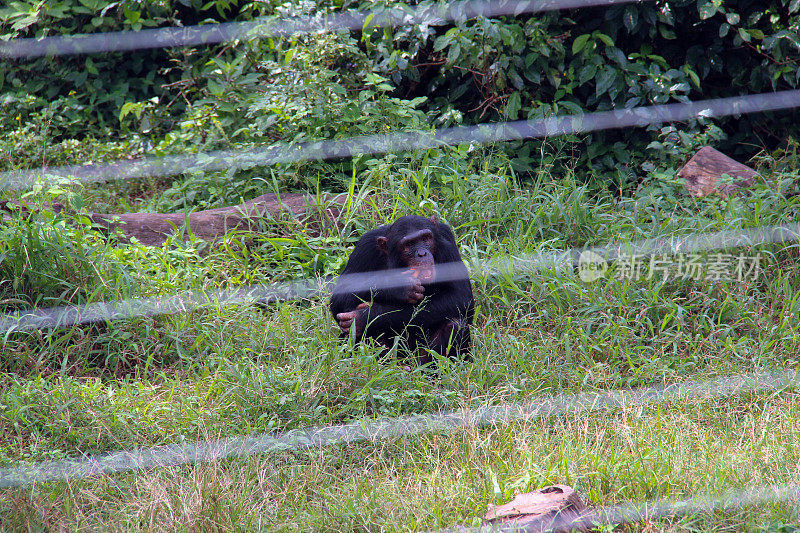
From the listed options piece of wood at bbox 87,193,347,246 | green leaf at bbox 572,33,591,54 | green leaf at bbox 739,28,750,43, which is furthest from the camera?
green leaf at bbox 572,33,591,54

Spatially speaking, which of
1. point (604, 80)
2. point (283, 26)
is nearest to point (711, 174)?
point (604, 80)

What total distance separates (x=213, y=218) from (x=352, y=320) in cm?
156

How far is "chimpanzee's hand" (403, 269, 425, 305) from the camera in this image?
139 inches

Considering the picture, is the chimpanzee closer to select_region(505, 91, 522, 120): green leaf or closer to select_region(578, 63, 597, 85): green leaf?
select_region(505, 91, 522, 120): green leaf

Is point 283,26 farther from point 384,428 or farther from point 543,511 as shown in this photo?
point 543,511

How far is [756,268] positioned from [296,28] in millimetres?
3590

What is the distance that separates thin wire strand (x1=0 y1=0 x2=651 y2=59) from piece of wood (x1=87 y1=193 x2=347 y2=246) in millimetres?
1236

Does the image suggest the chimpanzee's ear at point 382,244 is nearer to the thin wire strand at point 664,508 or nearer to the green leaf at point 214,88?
the thin wire strand at point 664,508

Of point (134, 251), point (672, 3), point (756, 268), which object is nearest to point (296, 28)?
point (134, 251)

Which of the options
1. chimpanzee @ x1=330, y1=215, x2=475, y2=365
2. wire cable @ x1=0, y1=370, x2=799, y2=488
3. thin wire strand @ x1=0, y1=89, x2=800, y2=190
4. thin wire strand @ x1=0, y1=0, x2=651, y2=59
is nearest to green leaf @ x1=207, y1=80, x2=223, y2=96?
thin wire strand @ x1=0, y1=0, x2=651, y2=59

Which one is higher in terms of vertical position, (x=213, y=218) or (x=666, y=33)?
(x=666, y=33)

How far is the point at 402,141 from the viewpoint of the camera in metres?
5.28

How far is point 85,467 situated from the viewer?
286 centimetres

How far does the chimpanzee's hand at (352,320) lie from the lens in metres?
3.64
